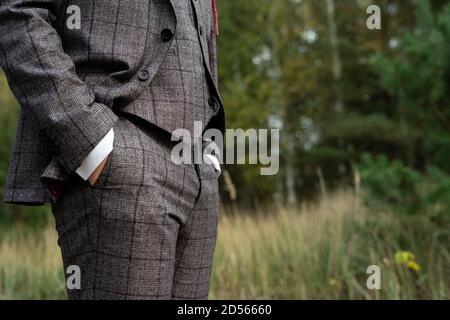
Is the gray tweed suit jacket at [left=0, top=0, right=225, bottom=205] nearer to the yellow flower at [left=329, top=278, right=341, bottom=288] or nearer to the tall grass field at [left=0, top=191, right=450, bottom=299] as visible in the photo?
the tall grass field at [left=0, top=191, right=450, bottom=299]

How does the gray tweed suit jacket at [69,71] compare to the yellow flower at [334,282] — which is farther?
the yellow flower at [334,282]

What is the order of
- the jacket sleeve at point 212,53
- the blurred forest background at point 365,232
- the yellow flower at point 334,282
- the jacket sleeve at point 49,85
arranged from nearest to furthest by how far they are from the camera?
the jacket sleeve at point 49,85
the jacket sleeve at point 212,53
the yellow flower at point 334,282
the blurred forest background at point 365,232

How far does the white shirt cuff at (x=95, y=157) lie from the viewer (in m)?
1.29

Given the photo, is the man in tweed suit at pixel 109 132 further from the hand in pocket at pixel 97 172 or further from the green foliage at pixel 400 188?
the green foliage at pixel 400 188

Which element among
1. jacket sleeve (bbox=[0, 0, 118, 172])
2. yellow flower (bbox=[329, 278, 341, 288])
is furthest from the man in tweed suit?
yellow flower (bbox=[329, 278, 341, 288])

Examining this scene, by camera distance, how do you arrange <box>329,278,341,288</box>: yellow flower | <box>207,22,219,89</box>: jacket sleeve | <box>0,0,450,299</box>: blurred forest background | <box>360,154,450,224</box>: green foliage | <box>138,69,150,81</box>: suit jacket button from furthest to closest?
<box>360,154,450,224</box>: green foliage < <box>0,0,450,299</box>: blurred forest background < <box>329,278,341,288</box>: yellow flower < <box>207,22,219,89</box>: jacket sleeve < <box>138,69,150,81</box>: suit jacket button

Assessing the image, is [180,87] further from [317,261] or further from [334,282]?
[317,261]

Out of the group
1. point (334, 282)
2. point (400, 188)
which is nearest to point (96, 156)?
point (334, 282)

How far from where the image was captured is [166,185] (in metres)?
1.39

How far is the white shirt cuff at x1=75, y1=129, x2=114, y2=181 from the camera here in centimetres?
129

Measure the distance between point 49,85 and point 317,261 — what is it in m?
2.70

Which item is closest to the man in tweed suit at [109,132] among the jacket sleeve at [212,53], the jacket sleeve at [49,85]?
the jacket sleeve at [49,85]

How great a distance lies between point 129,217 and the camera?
4.33 feet
